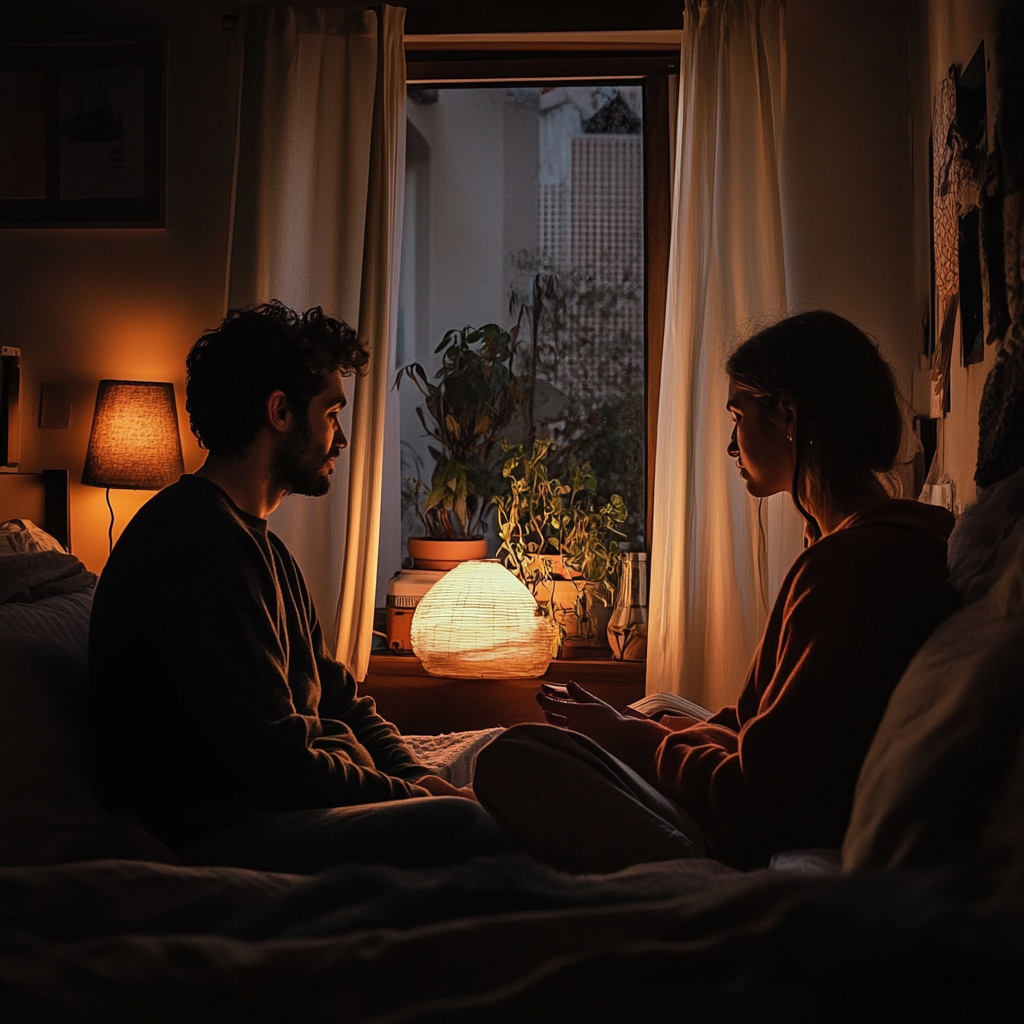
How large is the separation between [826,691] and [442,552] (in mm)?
2077

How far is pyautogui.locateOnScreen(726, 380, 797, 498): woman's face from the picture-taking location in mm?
1622

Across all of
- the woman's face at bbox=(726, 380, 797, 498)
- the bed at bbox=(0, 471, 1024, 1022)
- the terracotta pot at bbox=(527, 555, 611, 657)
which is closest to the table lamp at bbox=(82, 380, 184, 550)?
the terracotta pot at bbox=(527, 555, 611, 657)

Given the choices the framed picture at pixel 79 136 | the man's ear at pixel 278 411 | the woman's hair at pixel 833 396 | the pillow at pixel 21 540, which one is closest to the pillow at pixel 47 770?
the pillow at pixel 21 540

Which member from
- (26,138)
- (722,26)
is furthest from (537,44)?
(26,138)

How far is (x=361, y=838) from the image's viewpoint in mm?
1356

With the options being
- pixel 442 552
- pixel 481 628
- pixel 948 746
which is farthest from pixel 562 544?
pixel 948 746

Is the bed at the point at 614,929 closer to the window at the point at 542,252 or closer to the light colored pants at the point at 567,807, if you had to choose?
the light colored pants at the point at 567,807

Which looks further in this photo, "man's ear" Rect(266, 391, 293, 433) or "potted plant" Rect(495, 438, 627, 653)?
"potted plant" Rect(495, 438, 627, 653)

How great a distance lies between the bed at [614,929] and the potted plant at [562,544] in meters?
2.08

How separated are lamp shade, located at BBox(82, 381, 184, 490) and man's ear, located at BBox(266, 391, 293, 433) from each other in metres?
1.23

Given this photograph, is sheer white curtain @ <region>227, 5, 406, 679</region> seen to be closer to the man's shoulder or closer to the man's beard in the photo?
the man's beard

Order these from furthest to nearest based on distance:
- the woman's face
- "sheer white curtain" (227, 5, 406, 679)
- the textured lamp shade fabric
→ "sheer white curtain" (227, 5, 406, 679), the textured lamp shade fabric, the woman's face

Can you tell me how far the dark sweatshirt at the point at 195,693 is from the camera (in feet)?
4.74

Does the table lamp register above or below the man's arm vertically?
above
